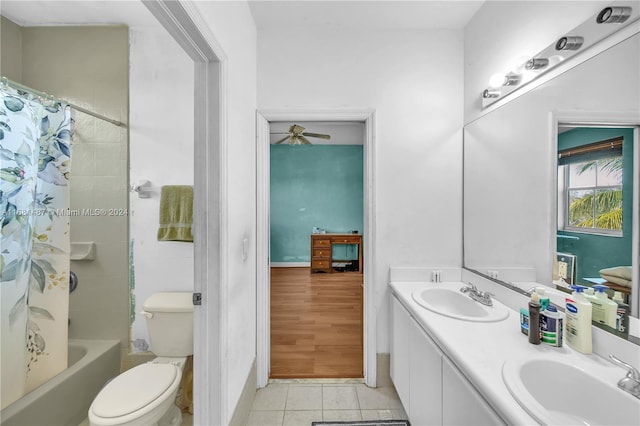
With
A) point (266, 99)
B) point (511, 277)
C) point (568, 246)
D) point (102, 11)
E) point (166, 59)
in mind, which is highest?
point (102, 11)

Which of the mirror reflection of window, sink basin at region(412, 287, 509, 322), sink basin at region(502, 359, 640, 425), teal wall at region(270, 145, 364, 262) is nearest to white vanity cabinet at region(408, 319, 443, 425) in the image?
sink basin at region(412, 287, 509, 322)

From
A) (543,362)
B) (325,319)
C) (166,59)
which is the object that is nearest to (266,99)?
(166,59)

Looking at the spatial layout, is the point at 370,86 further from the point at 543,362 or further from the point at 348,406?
the point at 348,406

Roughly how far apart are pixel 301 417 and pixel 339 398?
301 millimetres

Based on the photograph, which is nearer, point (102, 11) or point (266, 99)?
point (102, 11)

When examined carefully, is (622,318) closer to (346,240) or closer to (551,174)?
(551,174)

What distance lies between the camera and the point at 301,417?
1670 millimetres

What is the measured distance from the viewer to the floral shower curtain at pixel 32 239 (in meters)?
1.16

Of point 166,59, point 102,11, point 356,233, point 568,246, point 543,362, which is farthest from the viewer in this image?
point 356,233

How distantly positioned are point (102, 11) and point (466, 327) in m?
2.84

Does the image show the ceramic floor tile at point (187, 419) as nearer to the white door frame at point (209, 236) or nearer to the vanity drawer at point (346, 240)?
the white door frame at point (209, 236)

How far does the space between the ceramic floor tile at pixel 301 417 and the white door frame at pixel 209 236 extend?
612 mm

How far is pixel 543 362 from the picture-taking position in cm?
93

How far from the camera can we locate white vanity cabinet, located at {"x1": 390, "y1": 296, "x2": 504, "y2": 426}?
0.93 metres
